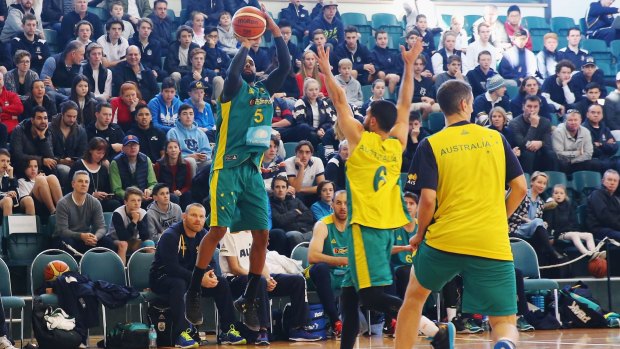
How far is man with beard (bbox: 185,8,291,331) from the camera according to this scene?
7.88m

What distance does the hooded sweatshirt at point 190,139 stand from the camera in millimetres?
13734

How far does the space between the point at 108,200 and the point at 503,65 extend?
27.8ft

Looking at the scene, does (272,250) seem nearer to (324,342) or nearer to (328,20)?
(324,342)

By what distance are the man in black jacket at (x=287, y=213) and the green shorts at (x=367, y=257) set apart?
5.42 metres

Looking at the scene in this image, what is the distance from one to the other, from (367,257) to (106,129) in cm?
705

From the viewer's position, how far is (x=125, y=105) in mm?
14164

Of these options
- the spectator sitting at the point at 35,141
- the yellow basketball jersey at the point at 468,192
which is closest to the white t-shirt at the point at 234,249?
the spectator sitting at the point at 35,141

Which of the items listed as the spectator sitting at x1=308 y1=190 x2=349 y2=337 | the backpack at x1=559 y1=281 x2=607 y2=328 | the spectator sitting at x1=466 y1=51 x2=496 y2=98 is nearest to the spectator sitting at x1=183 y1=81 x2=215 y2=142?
the spectator sitting at x1=308 y1=190 x2=349 y2=337

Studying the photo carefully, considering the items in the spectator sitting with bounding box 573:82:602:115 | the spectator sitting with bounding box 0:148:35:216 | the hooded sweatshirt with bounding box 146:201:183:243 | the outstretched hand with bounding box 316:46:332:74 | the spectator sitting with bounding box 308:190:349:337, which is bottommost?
the spectator sitting with bounding box 308:190:349:337

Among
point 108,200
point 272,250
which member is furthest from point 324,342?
point 108,200

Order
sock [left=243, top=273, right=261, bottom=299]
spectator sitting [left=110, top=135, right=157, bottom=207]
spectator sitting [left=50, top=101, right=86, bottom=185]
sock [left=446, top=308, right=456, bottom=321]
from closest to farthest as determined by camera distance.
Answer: sock [left=243, top=273, right=261, bottom=299] < sock [left=446, top=308, right=456, bottom=321] < spectator sitting [left=110, top=135, right=157, bottom=207] < spectator sitting [left=50, top=101, right=86, bottom=185]

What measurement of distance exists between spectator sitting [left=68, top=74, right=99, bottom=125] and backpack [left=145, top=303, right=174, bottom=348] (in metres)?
3.50

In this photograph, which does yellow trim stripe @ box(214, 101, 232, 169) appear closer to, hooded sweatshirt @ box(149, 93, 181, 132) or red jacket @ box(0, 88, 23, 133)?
red jacket @ box(0, 88, 23, 133)

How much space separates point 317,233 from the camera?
37.8ft
